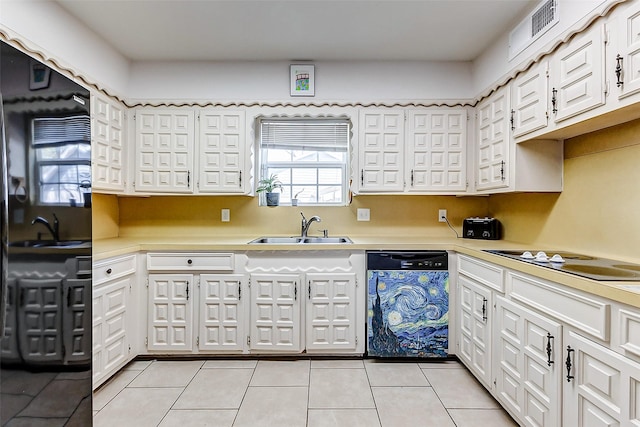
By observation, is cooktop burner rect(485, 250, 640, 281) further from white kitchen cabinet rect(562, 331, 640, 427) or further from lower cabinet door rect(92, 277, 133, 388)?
lower cabinet door rect(92, 277, 133, 388)

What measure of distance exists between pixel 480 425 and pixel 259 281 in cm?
165

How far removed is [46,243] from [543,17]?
2.71 metres

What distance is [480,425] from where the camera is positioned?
5.84ft

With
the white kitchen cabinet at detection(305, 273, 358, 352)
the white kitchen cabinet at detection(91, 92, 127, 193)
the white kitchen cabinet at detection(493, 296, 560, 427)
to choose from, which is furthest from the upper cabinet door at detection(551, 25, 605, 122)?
the white kitchen cabinet at detection(91, 92, 127, 193)

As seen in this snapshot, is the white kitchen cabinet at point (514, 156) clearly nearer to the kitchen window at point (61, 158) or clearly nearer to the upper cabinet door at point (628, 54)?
the upper cabinet door at point (628, 54)

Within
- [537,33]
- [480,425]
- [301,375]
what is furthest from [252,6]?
[480,425]

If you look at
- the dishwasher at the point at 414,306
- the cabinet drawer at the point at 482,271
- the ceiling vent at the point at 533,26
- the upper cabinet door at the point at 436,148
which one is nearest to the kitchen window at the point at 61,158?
the dishwasher at the point at 414,306

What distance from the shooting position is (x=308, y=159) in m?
3.23

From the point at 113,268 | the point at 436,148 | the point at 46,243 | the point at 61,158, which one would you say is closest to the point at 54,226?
the point at 46,243

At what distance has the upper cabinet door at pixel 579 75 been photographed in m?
1.53

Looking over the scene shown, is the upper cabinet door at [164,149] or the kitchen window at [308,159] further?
the kitchen window at [308,159]

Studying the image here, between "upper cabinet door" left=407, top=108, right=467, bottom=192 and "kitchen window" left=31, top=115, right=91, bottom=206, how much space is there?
2.31 metres

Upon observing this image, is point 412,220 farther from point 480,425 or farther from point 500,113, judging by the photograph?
point 480,425

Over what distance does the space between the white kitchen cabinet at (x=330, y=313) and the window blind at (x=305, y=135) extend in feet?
4.42
